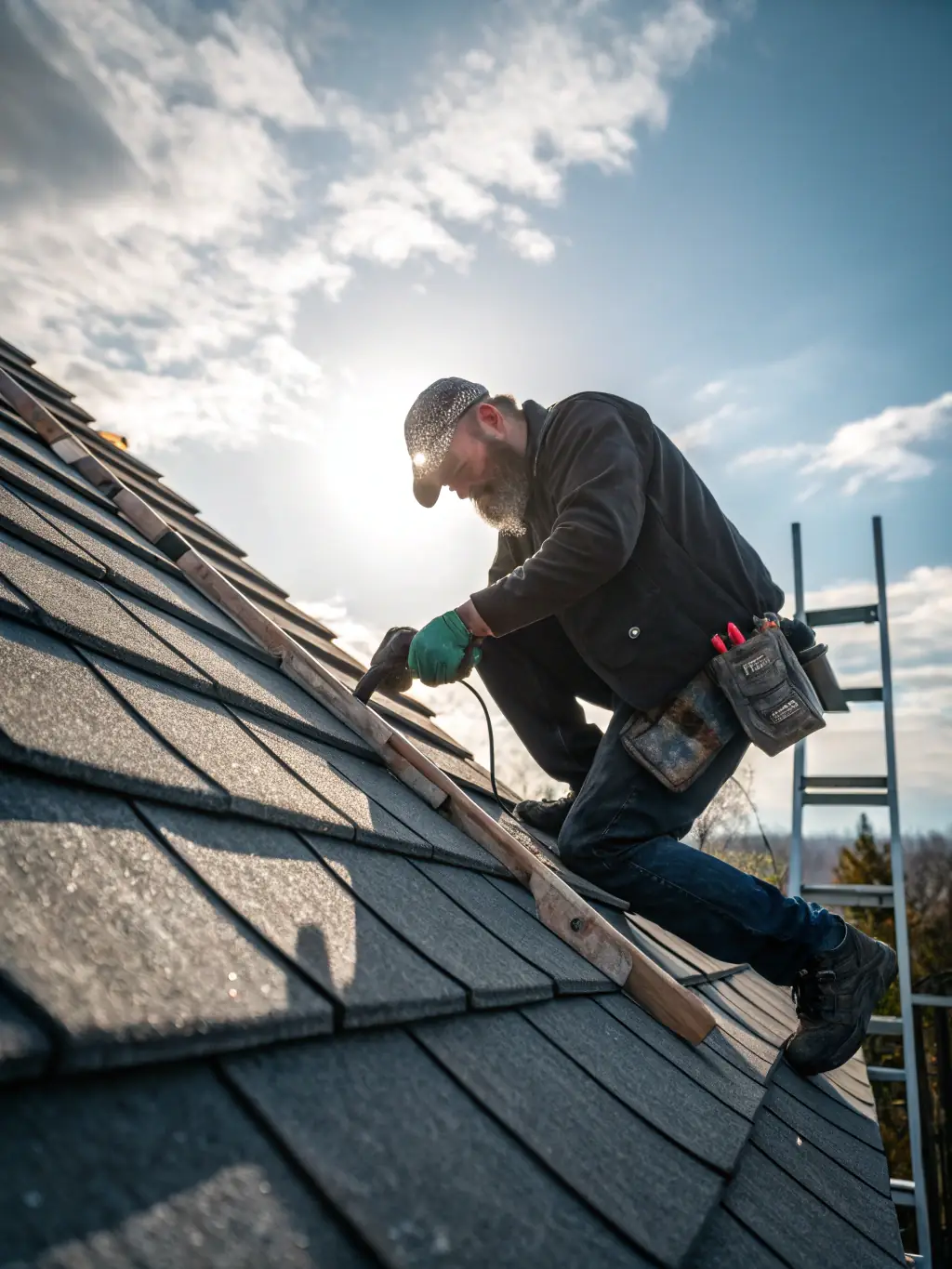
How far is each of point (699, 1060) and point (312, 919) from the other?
100cm

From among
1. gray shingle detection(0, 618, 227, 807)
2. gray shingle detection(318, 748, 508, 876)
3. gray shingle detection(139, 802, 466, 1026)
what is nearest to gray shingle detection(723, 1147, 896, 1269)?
gray shingle detection(139, 802, 466, 1026)

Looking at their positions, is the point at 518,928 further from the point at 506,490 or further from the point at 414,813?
the point at 506,490

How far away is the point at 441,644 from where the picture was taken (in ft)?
7.77

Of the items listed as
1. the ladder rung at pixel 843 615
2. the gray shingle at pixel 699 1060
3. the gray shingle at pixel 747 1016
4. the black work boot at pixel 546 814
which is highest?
the ladder rung at pixel 843 615

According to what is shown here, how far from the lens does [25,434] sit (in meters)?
2.38

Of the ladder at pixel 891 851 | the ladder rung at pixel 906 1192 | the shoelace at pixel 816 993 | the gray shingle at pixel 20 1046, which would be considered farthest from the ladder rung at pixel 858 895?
the gray shingle at pixel 20 1046

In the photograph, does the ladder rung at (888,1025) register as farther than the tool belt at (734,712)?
→ Yes

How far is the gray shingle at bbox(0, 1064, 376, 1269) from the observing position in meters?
0.45

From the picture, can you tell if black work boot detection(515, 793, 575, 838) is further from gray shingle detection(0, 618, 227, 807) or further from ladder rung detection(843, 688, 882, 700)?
ladder rung detection(843, 688, 882, 700)

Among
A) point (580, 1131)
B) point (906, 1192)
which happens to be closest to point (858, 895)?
point (906, 1192)

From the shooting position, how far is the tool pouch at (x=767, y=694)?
2.40 m

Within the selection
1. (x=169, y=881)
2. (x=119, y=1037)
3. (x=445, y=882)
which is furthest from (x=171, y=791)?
(x=445, y=882)

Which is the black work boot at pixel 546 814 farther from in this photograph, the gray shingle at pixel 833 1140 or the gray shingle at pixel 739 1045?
the gray shingle at pixel 833 1140

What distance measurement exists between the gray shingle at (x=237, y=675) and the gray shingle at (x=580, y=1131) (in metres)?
0.77
